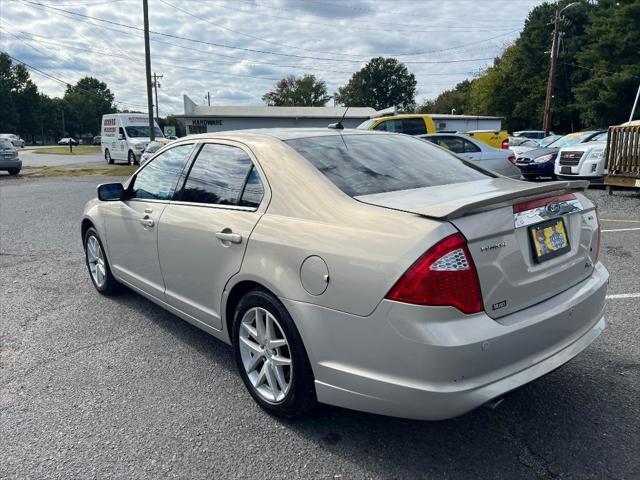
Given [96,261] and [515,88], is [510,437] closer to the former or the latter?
[96,261]

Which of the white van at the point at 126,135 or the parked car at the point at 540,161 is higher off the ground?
the white van at the point at 126,135

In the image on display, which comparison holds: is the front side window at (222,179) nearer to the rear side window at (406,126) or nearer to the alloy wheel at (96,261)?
the alloy wheel at (96,261)

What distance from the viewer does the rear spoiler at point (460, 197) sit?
220 cm

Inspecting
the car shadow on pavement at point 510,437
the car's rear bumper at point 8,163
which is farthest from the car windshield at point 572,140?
the car's rear bumper at point 8,163

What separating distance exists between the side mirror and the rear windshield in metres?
2.00

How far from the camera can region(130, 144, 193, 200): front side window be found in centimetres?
374

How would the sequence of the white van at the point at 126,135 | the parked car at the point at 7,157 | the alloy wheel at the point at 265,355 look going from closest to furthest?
the alloy wheel at the point at 265,355 → the parked car at the point at 7,157 → the white van at the point at 126,135

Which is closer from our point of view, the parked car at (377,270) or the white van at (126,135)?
the parked car at (377,270)

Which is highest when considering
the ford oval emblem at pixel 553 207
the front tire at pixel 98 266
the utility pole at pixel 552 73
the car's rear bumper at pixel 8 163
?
the utility pole at pixel 552 73

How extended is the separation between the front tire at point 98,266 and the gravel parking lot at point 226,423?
0.58 meters

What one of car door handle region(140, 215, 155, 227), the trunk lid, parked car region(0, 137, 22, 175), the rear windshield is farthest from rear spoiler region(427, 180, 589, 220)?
parked car region(0, 137, 22, 175)

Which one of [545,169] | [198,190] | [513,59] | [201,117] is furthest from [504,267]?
[513,59]

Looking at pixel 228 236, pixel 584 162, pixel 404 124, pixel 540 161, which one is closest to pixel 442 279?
pixel 228 236

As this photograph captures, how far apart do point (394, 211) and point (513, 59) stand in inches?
2633
